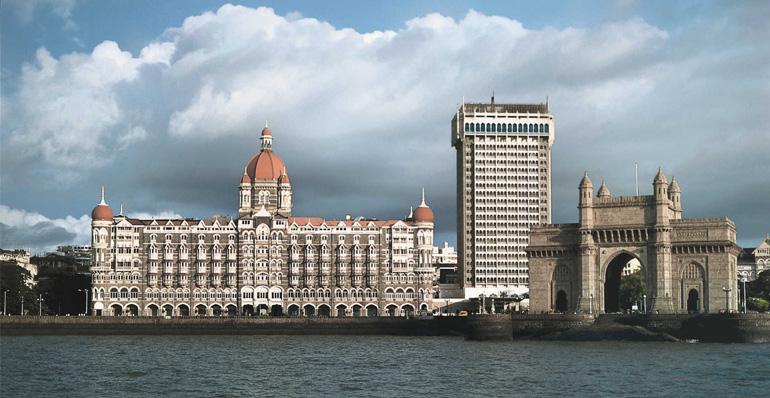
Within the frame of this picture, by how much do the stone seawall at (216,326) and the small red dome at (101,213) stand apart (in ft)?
91.4

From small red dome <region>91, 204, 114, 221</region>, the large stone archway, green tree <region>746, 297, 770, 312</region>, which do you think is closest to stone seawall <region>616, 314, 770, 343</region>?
the large stone archway

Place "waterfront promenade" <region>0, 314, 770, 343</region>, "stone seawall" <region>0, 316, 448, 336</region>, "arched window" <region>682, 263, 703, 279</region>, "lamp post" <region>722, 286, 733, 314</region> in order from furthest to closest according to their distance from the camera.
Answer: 1. "stone seawall" <region>0, 316, 448, 336</region>
2. "arched window" <region>682, 263, 703, 279</region>
3. "lamp post" <region>722, 286, 733, 314</region>
4. "waterfront promenade" <region>0, 314, 770, 343</region>

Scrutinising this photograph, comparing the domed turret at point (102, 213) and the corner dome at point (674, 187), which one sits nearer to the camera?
the corner dome at point (674, 187)

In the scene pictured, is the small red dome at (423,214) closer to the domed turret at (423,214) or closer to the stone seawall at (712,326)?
the domed turret at (423,214)

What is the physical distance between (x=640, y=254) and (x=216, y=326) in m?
64.7

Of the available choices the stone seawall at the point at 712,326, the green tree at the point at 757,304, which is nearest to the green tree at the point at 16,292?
the stone seawall at the point at 712,326

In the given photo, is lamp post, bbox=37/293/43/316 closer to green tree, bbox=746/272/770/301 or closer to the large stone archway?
the large stone archway

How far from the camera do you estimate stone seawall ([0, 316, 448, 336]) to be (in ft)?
495

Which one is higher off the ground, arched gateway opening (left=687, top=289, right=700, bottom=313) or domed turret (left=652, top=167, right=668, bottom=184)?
domed turret (left=652, top=167, right=668, bottom=184)

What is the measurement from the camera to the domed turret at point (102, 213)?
585 ft

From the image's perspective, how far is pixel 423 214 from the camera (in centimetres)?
18162

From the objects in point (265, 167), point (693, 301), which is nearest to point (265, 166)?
point (265, 167)

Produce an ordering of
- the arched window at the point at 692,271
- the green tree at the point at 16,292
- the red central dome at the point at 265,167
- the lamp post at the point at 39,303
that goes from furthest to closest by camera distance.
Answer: the red central dome at the point at 265,167
the lamp post at the point at 39,303
the green tree at the point at 16,292
the arched window at the point at 692,271

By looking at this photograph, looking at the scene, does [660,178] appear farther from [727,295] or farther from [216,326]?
[216,326]
